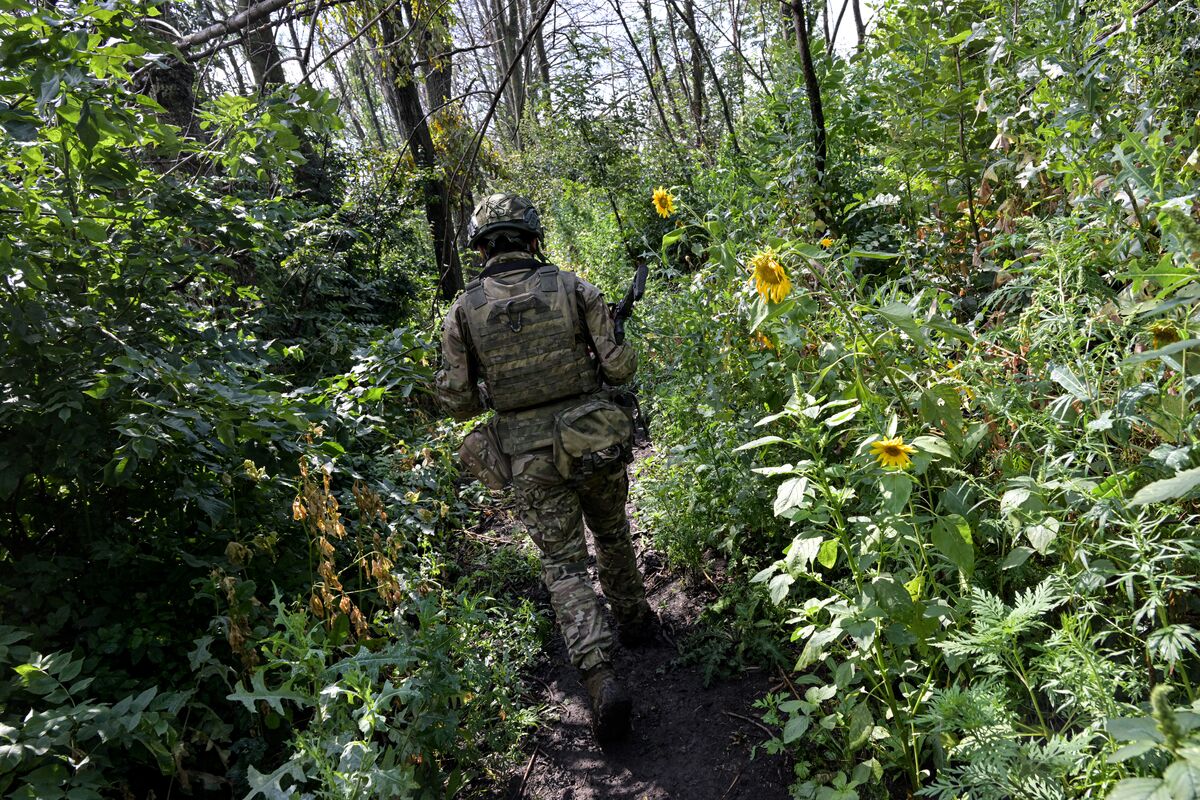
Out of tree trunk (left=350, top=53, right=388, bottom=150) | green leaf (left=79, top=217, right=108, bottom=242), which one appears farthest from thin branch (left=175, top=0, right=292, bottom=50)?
green leaf (left=79, top=217, right=108, bottom=242)

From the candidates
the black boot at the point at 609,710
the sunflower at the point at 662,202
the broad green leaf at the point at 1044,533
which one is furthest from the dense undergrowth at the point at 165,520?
the sunflower at the point at 662,202

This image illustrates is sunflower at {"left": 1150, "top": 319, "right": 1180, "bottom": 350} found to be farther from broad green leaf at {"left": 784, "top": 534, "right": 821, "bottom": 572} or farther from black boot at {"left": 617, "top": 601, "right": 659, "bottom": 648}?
black boot at {"left": 617, "top": 601, "right": 659, "bottom": 648}

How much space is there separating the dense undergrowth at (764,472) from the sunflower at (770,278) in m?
0.01

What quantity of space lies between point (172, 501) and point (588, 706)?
1887 mm

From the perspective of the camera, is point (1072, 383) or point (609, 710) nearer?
point (1072, 383)

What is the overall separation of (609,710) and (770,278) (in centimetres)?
173

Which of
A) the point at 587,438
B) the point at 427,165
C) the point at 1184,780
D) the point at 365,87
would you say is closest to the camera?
the point at 1184,780

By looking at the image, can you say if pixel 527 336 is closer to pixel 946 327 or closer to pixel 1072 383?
pixel 946 327

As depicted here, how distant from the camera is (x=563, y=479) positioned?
309 cm

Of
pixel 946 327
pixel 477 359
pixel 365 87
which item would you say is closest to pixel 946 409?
pixel 946 327

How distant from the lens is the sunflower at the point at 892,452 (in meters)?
1.66

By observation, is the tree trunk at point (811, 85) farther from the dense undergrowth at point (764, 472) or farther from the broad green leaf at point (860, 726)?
the broad green leaf at point (860, 726)

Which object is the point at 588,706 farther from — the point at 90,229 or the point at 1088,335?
the point at 90,229

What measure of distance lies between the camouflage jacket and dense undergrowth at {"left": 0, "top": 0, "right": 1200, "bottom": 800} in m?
0.22
